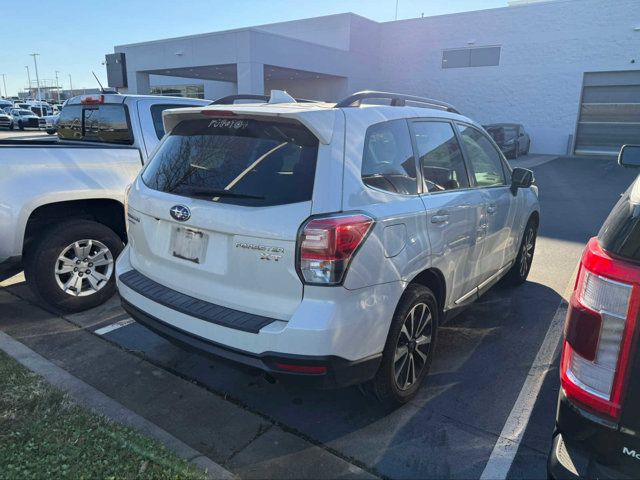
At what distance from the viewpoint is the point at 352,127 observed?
280cm

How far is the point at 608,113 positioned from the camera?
83.7ft

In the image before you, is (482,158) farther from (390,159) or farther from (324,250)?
(324,250)

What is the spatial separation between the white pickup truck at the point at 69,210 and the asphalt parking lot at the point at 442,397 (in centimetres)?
36

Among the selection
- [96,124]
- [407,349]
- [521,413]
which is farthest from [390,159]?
[96,124]

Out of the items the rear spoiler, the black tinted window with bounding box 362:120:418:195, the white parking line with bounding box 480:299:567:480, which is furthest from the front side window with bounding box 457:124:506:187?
the rear spoiler

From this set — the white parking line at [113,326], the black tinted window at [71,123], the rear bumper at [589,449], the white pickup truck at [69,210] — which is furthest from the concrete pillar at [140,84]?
the rear bumper at [589,449]

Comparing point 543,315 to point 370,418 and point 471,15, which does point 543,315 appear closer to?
point 370,418

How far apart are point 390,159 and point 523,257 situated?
121 inches

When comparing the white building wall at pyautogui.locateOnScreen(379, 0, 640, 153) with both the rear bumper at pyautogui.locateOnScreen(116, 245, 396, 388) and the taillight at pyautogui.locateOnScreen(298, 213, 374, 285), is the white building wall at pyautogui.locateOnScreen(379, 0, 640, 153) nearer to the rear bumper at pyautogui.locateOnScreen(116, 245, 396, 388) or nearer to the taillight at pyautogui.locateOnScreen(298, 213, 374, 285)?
the rear bumper at pyautogui.locateOnScreen(116, 245, 396, 388)

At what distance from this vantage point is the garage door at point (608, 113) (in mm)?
24844

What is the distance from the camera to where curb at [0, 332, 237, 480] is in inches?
105

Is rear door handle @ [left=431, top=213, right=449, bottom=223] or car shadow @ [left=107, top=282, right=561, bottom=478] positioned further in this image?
rear door handle @ [left=431, top=213, right=449, bottom=223]

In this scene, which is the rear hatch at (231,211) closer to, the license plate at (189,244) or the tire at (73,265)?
the license plate at (189,244)

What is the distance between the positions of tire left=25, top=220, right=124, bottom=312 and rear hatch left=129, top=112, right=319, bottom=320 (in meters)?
1.51
